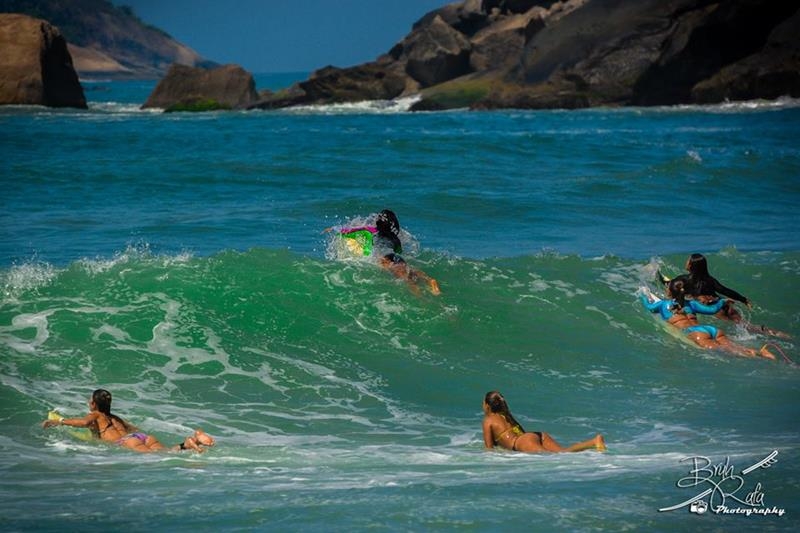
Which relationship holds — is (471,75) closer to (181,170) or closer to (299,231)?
(181,170)

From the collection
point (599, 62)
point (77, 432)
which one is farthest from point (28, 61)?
point (77, 432)

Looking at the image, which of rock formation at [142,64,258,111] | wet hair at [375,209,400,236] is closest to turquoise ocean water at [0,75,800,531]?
wet hair at [375,209,400,236]

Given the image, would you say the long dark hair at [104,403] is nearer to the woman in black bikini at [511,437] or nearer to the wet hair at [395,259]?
the woman in black bikini at [511,437]

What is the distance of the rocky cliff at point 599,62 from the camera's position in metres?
Answer: 58.6

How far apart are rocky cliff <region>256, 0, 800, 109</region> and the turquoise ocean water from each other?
29833 millimetres

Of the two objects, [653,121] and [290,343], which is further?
[653,121]

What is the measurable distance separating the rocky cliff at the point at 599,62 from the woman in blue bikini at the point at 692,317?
44.4m

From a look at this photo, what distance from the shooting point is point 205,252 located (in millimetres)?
18359

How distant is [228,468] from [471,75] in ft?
218

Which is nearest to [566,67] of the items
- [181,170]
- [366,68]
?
[366,68]

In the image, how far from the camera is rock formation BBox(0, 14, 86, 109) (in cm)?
5478

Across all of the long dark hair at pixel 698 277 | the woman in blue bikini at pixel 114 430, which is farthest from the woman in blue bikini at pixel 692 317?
the woman in blue bikini at pixel 114 430

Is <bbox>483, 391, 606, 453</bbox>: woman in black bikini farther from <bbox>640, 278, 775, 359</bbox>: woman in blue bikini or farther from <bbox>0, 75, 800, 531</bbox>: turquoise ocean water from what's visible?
<bbox>640, 278, 775, 359</bbox>: woman in blue bikini

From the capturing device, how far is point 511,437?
9.84 m
